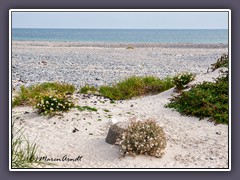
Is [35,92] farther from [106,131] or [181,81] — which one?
[181,81]

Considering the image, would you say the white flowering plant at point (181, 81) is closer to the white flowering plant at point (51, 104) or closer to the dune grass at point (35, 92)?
the dune grass at point (35, 92)

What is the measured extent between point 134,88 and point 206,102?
10.3ft

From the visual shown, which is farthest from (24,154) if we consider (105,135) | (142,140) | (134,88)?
(134,88)

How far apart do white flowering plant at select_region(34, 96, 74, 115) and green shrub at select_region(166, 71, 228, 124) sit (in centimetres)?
257

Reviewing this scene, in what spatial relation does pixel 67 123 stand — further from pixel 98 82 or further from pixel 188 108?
pixel 98 82

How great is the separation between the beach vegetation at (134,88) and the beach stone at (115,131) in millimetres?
3620

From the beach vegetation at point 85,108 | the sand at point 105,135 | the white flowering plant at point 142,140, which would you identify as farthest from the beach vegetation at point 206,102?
the white flowering plant at point 142,140

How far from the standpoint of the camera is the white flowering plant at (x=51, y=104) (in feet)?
34.9

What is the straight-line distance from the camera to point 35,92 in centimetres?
1202

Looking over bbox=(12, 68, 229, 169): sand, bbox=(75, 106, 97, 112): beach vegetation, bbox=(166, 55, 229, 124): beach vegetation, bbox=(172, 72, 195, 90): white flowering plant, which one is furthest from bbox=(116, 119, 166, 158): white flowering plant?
bbox=(172, 72, 195, 90): white flowering plant

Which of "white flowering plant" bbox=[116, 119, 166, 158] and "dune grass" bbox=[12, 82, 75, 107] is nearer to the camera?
"white flowering plant" bbox=[116, 119, 166, 158]

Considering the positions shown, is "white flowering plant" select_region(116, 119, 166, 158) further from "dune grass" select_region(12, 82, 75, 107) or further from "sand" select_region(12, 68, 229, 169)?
"dune grass" select_region(12, 82, 75, 107)

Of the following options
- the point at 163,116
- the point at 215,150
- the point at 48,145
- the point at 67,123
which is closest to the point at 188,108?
the point at 163,116

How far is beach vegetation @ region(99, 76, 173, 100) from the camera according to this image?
1290 cm
